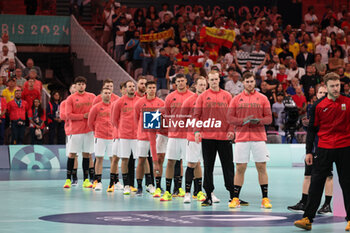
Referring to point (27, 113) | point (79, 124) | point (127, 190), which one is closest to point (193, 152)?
point (127, 190)

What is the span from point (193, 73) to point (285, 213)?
12.7 m

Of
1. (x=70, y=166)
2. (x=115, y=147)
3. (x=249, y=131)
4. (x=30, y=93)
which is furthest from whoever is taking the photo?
(x=30, y=93)

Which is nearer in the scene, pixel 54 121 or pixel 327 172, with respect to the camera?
pixel 327 172

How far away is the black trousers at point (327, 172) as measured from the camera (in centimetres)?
978

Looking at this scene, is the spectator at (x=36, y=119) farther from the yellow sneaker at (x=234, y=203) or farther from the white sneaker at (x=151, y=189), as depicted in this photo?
the yellow sneaker at (x=234, y=203)

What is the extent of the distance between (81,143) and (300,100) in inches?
421

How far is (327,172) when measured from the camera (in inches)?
390

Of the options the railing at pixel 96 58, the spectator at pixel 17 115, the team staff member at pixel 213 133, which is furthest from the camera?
the railing at pixel 96 58

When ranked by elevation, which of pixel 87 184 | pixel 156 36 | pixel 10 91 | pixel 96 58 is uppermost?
pixel 156 36

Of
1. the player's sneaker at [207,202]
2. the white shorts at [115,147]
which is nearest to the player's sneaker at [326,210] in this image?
the player's sneaker at [207,202]

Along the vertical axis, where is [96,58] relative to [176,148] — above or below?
above

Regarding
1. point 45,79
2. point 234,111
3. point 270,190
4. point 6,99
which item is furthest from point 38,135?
point 234,111

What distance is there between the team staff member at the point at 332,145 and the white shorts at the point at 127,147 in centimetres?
578

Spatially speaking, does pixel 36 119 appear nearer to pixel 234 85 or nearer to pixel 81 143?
pixel 81 143
